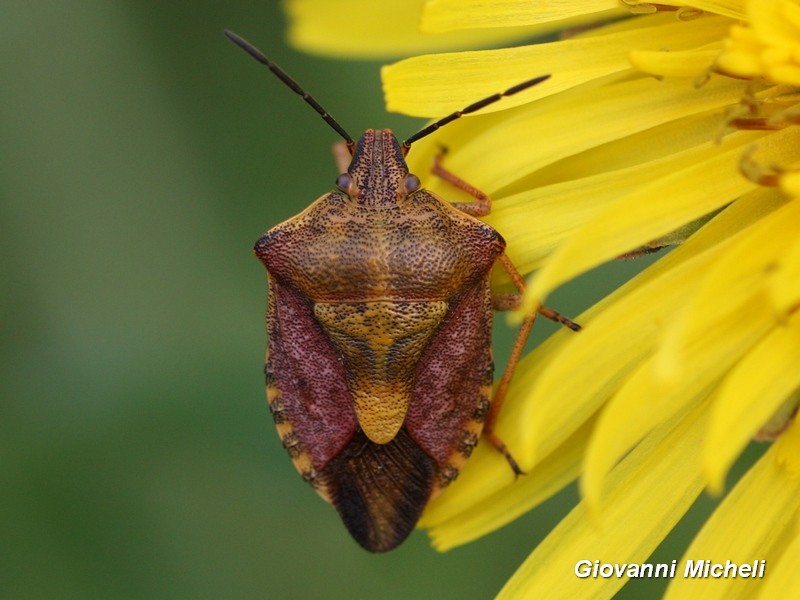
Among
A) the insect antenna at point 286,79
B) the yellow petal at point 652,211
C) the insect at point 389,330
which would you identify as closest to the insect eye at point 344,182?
the insect at point 389,330

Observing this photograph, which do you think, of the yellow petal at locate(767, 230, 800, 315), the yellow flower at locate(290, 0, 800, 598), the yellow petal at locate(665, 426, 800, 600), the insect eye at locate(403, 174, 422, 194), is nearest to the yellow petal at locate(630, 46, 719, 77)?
the yellow flower at locate(290, 0, 800, 598)

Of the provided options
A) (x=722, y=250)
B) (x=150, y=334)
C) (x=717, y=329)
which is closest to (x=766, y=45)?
(x=722, y=250)

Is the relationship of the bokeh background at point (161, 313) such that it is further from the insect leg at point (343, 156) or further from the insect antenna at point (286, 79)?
the insect antenna at point (286, 79)

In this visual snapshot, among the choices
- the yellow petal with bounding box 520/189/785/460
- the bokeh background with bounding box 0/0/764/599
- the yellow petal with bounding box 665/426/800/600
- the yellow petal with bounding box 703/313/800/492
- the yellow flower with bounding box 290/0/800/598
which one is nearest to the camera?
the yellow petal with bounding box 703/313/800/492

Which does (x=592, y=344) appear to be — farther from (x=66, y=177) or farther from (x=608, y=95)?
(x=66, y=177)

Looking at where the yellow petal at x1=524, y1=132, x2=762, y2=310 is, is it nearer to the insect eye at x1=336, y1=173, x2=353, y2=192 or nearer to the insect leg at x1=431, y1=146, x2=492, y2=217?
the insect leg at x1=431, y1=146, x2=492, y2=217

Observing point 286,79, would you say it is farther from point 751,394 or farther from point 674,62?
point 751,394
